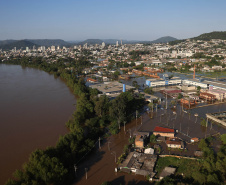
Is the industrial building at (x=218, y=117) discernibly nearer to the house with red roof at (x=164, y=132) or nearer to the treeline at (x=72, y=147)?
the house with red roof at (x=164, y=132)

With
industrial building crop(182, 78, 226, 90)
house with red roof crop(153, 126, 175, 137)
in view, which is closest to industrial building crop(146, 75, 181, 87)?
industrial building crop(182, 78, 226, 90)

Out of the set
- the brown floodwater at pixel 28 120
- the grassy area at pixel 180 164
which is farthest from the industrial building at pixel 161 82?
the grassy area at pixel 180 164

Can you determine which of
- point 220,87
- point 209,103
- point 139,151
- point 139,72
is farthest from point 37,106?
point 139,72

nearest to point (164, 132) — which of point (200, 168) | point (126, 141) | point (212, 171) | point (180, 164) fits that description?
point (126, 141)

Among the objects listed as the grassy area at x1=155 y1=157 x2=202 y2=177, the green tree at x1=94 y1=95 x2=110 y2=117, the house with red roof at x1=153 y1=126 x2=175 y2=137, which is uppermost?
the green tree at x1=94 y1=95 x2=110 y2=117

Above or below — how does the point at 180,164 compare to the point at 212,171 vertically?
below

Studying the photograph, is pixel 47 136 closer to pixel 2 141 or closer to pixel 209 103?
pixel 2 141

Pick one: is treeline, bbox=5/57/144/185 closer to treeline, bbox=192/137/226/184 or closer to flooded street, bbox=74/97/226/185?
flooded street, bbox=74/97/226/185

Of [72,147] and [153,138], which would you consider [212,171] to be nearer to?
[153,138]
